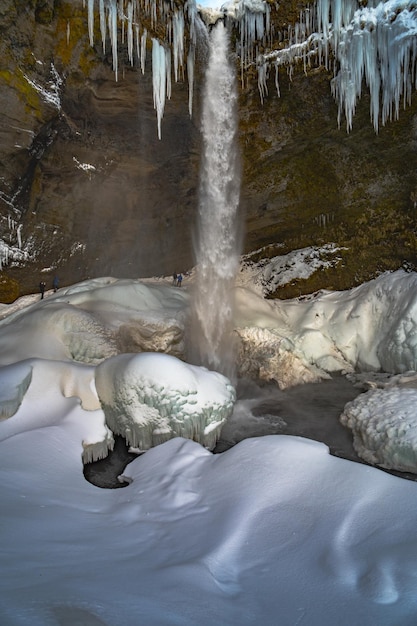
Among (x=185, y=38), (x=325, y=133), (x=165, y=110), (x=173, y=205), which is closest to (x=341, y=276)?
(x=325, y=133)

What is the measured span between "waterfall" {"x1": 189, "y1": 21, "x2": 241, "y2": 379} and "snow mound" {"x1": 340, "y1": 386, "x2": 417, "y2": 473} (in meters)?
4.58

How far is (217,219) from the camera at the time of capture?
15469mm

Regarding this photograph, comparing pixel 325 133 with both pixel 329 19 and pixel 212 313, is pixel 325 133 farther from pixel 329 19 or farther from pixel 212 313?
pixel 212 313

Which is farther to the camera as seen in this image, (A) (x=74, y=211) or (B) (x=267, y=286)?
(B) (x=267, y=286)

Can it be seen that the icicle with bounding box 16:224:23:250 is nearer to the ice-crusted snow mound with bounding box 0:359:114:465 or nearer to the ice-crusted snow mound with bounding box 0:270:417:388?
the ice-crusted snow mound with bounding box 0:270:417:388

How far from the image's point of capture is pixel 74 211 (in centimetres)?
1431

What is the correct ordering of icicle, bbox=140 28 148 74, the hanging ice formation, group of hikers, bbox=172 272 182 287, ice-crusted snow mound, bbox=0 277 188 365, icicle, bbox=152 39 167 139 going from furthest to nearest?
group of hikers, bbox=172 272 182 287, icicle, bbox=152 39 167 139, icicle, bbox=140 28 148 74, the hanging ice formation, ice-crusted snow mound, bbox=0 277 188 365

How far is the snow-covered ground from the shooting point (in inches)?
73.8

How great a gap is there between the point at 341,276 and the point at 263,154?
5.70 m

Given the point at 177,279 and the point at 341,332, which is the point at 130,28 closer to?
the point at 177,279

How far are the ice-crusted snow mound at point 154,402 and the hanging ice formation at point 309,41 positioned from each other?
7976 mm

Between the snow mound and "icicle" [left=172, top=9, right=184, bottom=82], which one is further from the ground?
"icicle" [left=172, top=9, right=184, bottom=82]

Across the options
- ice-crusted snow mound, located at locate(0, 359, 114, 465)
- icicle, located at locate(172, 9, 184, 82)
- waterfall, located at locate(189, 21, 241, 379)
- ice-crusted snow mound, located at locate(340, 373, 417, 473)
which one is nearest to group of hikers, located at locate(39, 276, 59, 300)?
waterfall, located at locate(189, 21, 241, 379)

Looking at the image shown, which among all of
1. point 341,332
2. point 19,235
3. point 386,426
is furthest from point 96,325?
point 341,332
